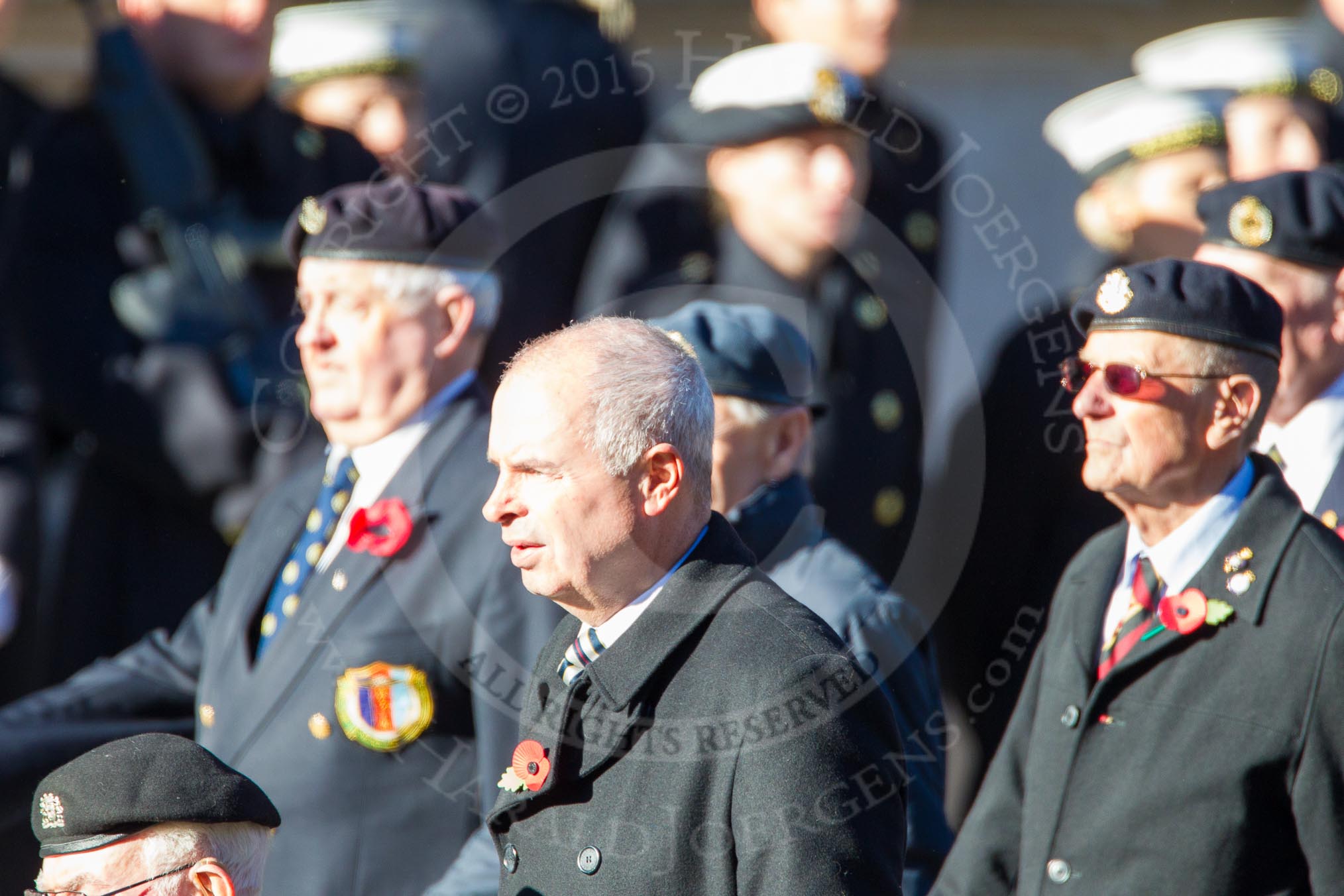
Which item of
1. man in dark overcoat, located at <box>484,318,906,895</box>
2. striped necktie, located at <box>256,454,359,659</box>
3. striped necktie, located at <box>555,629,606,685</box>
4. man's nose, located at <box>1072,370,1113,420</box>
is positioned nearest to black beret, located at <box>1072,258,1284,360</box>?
man's nose, located at <box>1072,370,1113,420</box>

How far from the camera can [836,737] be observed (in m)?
2.20

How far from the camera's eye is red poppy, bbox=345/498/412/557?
3.36 metres

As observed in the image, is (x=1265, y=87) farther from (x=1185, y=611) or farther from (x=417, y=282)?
(x=417, y=282)

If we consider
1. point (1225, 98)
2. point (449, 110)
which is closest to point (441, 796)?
point (449, 110)

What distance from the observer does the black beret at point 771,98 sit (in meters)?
4.16

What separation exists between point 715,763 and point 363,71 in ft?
9.10

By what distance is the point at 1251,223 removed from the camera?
11.3 ft

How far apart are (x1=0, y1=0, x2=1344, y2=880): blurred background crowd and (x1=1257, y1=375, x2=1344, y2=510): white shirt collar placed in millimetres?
688

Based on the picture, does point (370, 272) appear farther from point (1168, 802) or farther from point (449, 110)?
point (1168, 802)

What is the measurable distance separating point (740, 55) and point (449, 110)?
0.82 meters

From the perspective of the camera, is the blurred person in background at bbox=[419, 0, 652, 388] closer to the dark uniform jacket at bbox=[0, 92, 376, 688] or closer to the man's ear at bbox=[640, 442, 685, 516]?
the dark uniform jacket at bbox=[0, 92, 376, 688]

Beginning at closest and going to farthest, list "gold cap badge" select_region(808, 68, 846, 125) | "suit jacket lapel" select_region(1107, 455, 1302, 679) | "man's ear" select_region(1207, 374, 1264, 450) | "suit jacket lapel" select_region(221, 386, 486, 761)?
"suit jacket lapel" select_region(1107, 455, 1302, 679) → "man's ear" select_region(1207, 374, 1264, 450) → "suit jacket lapel" select_region(221, 386, 486, 761) → "gold cap badge" select_region(808, 68, 846, 125)

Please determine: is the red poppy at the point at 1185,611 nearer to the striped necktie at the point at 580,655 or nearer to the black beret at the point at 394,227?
the striped necktie at the point at 580,655

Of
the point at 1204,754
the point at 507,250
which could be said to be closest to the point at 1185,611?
the point at 1204,754
